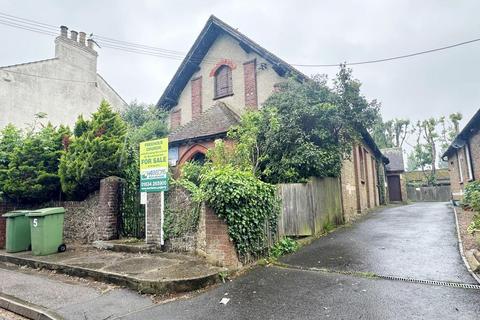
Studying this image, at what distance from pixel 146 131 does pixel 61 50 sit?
946cm

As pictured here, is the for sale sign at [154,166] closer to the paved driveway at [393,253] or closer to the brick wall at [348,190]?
the paved driveway at [393,253]

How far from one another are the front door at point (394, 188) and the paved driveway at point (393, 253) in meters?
21.6

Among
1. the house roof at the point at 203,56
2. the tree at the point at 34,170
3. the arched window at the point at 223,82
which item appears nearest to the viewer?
the tree at the point at 34,170

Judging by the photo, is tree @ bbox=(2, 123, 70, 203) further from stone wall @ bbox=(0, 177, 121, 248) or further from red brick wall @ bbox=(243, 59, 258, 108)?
red brick wall @ bbox=(243, 59, 258, 108)

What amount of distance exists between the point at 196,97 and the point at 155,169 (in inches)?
393

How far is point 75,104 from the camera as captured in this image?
20312 millimetres

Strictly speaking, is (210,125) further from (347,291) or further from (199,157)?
(347,291)

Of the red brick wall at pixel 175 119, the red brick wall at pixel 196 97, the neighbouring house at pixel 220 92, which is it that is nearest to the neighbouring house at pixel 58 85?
the neighbouring house at pixel 220 92

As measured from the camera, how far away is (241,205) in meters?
6.29

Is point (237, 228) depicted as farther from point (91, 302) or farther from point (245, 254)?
point (91, 302)

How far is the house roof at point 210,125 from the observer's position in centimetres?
1304

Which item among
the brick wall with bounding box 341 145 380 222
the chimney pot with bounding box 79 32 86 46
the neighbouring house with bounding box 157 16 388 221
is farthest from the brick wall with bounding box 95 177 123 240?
the chimney pot with bounding box 79 32 86 46

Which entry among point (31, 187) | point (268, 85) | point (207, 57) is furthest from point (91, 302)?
point (207, 57)

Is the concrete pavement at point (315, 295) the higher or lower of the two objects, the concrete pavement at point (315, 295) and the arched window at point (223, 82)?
the lower
